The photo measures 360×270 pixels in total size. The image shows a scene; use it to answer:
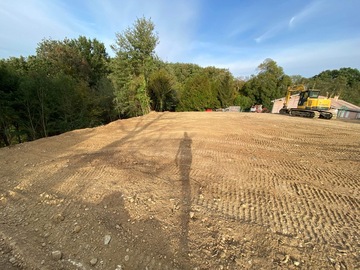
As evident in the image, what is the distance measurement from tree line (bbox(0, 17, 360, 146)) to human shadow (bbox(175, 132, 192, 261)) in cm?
998

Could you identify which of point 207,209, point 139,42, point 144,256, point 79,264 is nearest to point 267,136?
point 207,209

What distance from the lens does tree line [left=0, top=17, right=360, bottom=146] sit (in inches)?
420

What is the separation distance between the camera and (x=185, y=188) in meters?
3.28

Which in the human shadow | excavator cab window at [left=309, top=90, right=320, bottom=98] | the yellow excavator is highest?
excavator cab window at [left=309, top=90, right=320, bottom=98]

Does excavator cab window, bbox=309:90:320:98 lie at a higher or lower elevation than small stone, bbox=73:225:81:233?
higher

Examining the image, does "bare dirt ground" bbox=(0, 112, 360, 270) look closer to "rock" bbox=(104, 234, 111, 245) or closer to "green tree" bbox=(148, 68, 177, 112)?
"rock" bbox=(104, 234, 111, 245)

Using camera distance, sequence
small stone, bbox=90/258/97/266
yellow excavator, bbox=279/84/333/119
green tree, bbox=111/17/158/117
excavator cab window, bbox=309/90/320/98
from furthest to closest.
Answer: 1. green tree, bbox=111/17/158/117
2. excavator cab window, bbox=309/90/320/98
3. yellow excavator, bbox=279/84/333/119
4. small stone, bbox=90/258/97/266

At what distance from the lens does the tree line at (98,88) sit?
10.7 metres

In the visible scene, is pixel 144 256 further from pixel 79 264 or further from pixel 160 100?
pixel 160 100

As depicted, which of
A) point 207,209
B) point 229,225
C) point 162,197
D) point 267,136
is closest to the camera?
point 229,225

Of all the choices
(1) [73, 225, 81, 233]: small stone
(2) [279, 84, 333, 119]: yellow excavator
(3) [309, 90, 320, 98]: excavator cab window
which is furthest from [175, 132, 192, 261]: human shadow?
(3) [309, 90, 320, 98]: excavator cab window

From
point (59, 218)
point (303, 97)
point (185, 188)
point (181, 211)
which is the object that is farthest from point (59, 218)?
point (303, 97)

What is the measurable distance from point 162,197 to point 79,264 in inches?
53.7

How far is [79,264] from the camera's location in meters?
1.95
